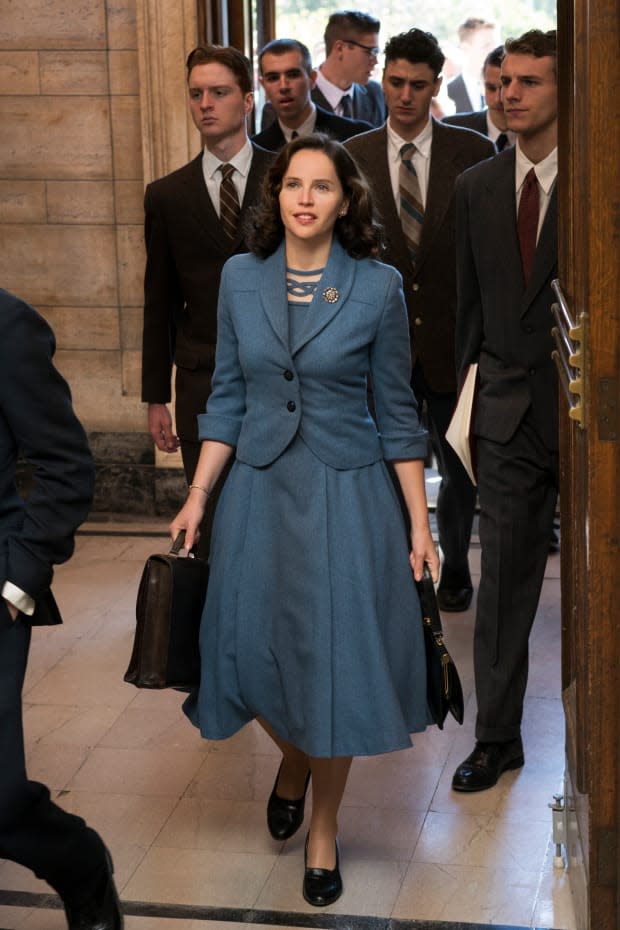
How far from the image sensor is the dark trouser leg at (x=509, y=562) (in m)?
4.57

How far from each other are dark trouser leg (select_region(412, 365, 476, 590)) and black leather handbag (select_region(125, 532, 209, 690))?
233 centimetres

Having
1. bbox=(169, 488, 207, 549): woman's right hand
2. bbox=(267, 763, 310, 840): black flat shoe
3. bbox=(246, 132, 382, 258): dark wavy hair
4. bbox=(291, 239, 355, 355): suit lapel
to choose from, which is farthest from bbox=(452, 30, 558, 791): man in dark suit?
bbox=(169, 488, 207, 549): woman's right hand

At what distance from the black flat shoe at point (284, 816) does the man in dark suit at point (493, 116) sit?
439cm

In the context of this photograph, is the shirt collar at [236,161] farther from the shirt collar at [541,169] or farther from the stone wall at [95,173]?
the stone wall at [95,173]

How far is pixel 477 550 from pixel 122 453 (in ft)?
6.54

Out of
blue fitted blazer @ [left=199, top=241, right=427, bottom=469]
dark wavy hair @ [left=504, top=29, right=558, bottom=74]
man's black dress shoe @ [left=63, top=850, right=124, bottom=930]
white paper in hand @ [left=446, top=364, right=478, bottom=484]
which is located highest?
dark wavy hair @ [left=504, top=29, right=558, bottom=74]

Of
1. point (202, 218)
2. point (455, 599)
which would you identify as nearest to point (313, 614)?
point (202, 218)

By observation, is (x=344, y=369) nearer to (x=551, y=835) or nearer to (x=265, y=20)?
(x=551, y=835)

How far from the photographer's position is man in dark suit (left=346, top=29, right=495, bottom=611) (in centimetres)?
588

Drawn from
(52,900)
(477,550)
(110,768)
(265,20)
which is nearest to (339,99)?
(265,20)

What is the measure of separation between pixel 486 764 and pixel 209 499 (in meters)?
1.26

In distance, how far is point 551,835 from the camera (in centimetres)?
434

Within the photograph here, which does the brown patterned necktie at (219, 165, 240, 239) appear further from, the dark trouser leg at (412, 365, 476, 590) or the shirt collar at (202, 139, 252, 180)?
the dark trouser leg at (412, 365, 476, 590)

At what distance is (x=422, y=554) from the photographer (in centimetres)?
394
